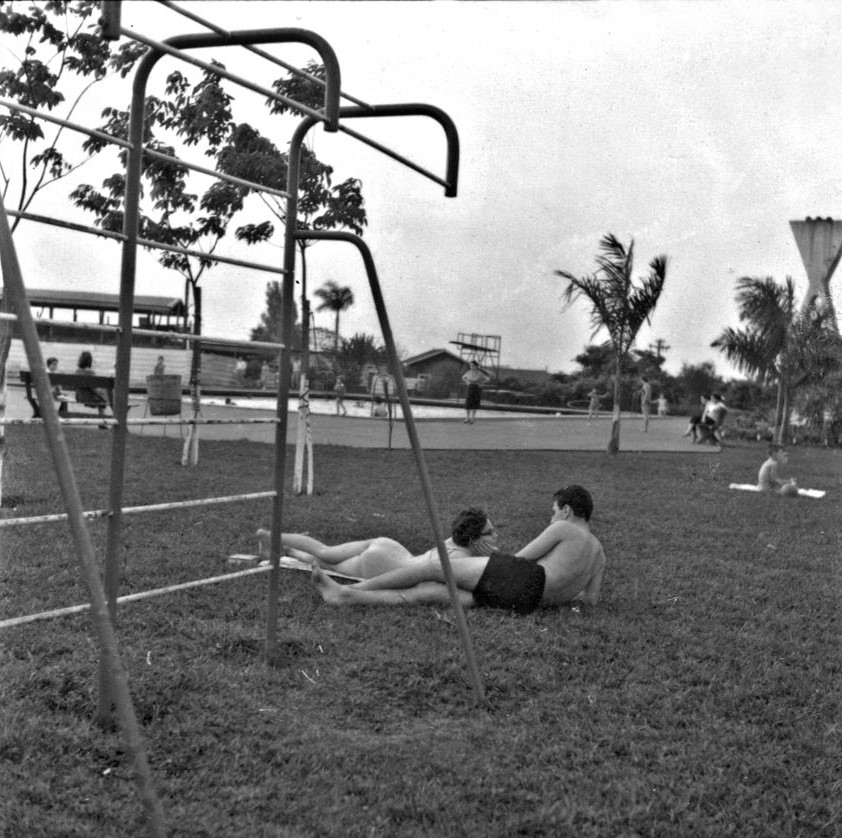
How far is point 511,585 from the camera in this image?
5312mm

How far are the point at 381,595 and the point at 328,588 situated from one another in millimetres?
293

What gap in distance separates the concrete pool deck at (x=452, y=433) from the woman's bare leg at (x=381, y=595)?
8648 mm

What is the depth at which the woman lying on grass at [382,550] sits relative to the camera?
5484mm

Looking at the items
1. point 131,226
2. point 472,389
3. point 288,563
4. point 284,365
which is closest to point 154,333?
point 131,226

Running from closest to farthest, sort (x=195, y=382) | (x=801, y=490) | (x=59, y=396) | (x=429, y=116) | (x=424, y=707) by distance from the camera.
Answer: (x=424, y=707)
(x=429, y=116)
(x=195, y=382)
(x=59, y=396)
(x=801, y=490)

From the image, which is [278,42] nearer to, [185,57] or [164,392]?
[185,57]

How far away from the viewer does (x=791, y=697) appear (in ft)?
13.9

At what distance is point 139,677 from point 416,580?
75.1 inches

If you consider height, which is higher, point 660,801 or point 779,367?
point 779,367

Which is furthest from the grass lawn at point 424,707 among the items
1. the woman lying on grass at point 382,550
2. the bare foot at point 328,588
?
the woman lying on grass at point 382,550

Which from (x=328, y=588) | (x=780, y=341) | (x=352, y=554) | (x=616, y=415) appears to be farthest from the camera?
(x=780, y=341)

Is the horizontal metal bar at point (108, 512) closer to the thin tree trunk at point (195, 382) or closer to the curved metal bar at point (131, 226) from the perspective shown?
the curved metal bar at point (131, 226)

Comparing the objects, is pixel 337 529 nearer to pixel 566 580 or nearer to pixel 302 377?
pixel 302 377

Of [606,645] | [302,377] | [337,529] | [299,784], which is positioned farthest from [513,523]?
[299,784]
